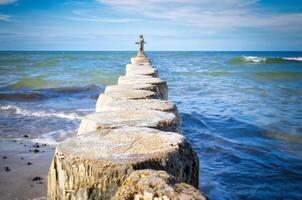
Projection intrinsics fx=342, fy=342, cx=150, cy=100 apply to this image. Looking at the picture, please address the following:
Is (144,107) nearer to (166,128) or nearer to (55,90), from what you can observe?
(166,128)

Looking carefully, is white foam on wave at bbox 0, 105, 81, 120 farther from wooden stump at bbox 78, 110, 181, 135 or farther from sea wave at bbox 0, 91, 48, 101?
wooden stump at bbox 78, 110, 181, 135

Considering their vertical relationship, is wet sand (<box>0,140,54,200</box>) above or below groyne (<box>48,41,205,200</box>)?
below

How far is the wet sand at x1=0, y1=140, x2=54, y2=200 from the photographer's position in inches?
177

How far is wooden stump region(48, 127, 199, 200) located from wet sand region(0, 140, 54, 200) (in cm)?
274

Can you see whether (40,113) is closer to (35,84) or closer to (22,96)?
(22,96)

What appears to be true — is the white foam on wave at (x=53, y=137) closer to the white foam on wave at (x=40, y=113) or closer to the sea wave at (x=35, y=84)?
the white foam on wave at (x=40, y=113)

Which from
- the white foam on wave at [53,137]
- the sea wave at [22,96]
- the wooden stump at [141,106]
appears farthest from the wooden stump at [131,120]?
the sea wave at [22,96]

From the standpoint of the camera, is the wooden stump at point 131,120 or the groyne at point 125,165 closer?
the groyne at point 125,165

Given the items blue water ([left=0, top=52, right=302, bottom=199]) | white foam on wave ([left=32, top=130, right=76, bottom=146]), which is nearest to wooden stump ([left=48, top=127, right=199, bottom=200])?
blue water ([left=0, top=52, right=302, bottom=199])

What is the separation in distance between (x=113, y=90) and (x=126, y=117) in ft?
4.72

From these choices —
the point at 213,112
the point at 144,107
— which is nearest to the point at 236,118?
the point at 213,112

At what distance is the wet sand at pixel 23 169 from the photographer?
450 cm

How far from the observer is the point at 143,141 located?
6.30 ft

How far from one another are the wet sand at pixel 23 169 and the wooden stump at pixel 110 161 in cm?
274
